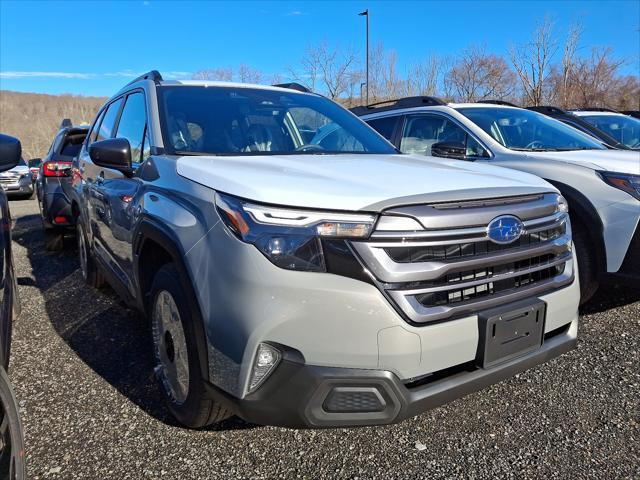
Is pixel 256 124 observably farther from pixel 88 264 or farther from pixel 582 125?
pixel 582 125

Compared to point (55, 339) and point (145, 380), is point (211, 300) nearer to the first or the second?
point (145, 380)

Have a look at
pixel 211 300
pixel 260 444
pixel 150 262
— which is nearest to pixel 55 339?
pixel 150 262

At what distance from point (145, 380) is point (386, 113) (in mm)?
4002

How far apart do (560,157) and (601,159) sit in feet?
0.98

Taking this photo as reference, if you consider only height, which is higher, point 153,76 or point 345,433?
point 153,76

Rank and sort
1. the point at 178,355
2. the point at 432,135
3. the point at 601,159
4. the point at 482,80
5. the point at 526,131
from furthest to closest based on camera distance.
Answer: the point at 482,80
the point at 432,135
the point at 526,131
the point at 601,159
the point at 178,355

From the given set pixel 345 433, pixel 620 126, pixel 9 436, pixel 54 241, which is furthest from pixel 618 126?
pixel 9 436

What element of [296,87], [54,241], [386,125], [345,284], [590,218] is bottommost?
[54,241]

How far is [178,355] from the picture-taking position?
223 cm

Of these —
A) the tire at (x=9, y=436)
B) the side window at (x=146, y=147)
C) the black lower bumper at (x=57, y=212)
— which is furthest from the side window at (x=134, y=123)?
the black lower bumper at (x=57, y=212)

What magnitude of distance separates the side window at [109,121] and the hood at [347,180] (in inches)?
70.3

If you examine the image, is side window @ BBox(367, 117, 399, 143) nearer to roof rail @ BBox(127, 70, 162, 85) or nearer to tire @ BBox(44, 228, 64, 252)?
roof rail @ BBox(127, 70, 162, 85)

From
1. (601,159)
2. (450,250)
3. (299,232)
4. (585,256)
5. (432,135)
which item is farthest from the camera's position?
(432,135)

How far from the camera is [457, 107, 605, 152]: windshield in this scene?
4488 mm
